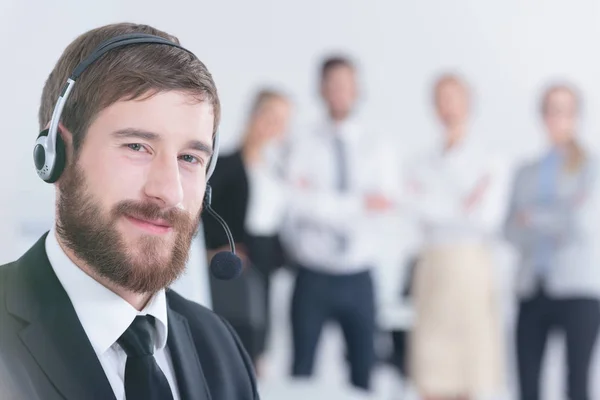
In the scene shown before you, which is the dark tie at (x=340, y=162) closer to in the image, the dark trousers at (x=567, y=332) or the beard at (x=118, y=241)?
the dark trousers at (x=567, y=332)

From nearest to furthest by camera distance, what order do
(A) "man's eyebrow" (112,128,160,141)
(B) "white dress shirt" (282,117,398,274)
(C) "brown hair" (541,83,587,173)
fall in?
(A) "man's eyebrow" (112,128,160,141) < (B) "white dress shirt" (282,117,398,274) < (C) "brown hair" (541,83,587,173)

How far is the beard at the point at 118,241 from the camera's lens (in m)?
0.71

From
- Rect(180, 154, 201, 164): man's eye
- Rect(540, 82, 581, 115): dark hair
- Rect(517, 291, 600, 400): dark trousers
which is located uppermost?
Rect(180, 154, 201, 164): man's eye

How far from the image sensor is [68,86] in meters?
0.70

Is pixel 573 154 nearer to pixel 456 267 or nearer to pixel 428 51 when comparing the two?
pixel 456 267

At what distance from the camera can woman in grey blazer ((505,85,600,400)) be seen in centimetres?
338

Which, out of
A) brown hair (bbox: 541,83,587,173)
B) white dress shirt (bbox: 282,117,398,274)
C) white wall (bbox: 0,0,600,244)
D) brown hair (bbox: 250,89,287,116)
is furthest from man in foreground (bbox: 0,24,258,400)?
white wall (bbox: 0,0,600,244)

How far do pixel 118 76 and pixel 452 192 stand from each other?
284cm

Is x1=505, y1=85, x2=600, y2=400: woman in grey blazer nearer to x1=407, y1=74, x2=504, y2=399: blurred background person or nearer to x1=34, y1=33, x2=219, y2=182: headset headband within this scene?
x1=407, y1=74, x2=504, y2=399: blurred background person

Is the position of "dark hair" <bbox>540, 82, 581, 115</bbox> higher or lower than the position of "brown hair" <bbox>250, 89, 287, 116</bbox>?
lower

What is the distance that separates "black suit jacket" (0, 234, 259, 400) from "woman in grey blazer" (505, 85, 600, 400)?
273 centimetres

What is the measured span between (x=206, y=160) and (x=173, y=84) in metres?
0.07

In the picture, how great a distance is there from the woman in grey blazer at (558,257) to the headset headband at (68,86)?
2875 mm

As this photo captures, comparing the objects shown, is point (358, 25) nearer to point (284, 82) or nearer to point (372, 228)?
point (284, 82)
